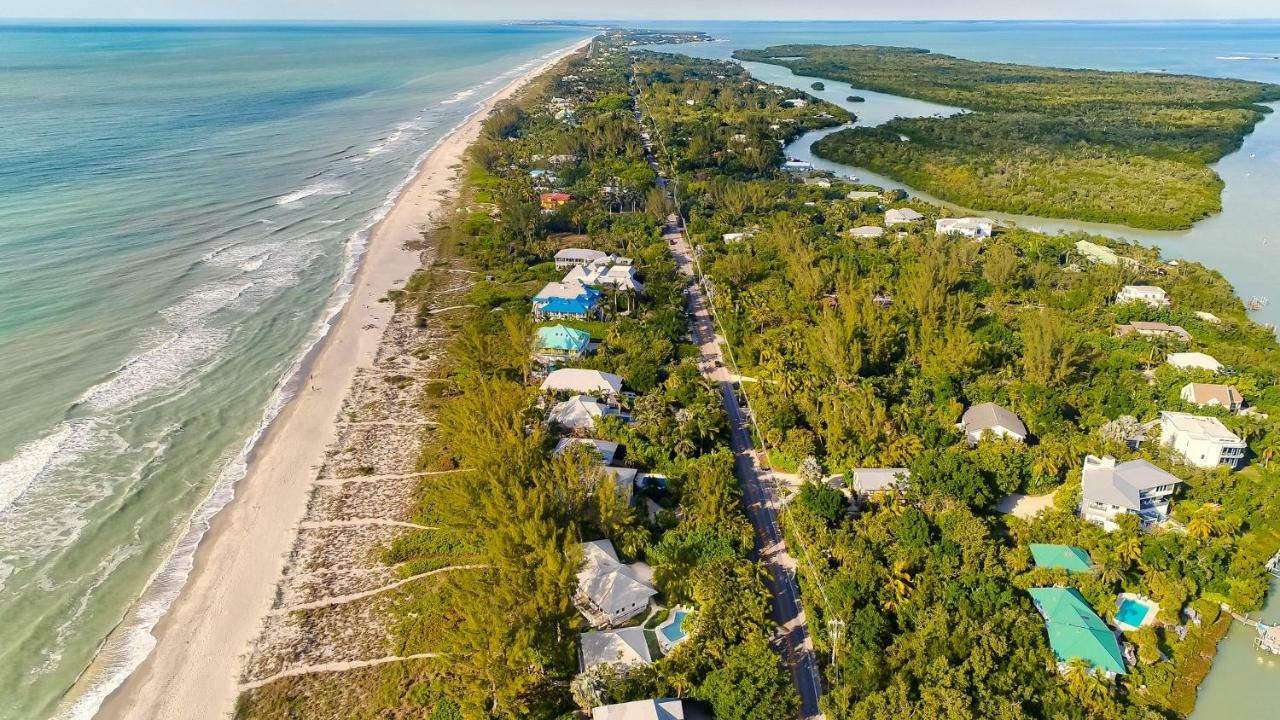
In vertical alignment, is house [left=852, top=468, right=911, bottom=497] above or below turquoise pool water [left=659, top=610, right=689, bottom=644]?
above

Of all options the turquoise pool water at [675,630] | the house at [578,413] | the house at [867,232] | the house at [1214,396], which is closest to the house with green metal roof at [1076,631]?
the turquoise pool water at [675,630]

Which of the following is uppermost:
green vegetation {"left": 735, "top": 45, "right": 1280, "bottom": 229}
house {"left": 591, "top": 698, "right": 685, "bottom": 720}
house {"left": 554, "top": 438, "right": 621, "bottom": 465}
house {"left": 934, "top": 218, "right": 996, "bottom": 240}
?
green vegetation {"left": 735, "top": 45, "right": 1280, "bottom": 229}

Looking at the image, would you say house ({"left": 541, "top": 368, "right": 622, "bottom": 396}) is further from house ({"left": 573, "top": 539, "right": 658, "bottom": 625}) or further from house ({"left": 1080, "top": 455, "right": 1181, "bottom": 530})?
house ({"left": 1080, "top": 455, "right": 1181, "bottom": 530})

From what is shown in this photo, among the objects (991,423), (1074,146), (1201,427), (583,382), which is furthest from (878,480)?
(1074,146)

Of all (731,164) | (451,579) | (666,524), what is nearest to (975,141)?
(731,164)

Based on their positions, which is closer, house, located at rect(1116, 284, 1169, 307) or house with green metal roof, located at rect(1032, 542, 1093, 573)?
house with green metal roof, located at rect(1032, 542, 1093, 573)

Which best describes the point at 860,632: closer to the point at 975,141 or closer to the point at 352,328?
the point at 352,328

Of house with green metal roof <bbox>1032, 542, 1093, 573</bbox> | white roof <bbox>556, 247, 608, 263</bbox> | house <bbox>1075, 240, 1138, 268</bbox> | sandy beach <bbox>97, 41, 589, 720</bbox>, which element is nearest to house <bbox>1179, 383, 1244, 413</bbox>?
house with green metal roof <bbox>1032, 542, 1093, 573</bbox>
